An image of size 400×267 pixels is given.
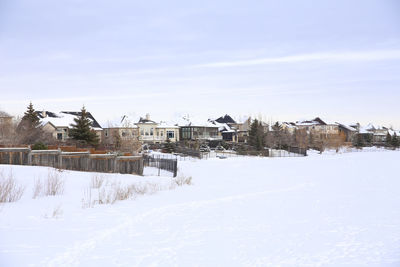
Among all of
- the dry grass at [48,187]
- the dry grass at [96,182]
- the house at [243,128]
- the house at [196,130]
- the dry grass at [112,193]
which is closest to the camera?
the dry grass at [48,187]

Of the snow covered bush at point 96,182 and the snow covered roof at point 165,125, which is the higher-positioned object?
the snow covered roof at point 165,125

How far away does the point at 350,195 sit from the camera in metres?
18.1

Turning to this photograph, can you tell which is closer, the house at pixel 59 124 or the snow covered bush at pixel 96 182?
the snow covered bush at pixel 96 182

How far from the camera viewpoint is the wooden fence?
1884cm

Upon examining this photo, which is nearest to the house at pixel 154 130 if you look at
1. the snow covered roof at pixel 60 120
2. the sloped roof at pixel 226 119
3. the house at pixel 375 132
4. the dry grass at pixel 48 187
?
the snow covered roof at pixel 60 120

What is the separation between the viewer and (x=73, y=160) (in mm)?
20656

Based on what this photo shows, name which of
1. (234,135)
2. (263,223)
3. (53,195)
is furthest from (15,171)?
(234,135)

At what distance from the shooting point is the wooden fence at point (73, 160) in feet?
61.8

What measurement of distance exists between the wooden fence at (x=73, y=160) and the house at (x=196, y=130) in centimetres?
5548

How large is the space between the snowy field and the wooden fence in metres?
1.49

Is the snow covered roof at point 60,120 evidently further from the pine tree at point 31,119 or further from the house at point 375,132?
the house at point 375,132

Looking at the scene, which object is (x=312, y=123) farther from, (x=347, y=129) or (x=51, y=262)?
(x=51, y=262)

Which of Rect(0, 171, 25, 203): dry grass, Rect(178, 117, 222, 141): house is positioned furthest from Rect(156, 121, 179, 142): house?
Rect(0, 171, 25, 203): dry grass

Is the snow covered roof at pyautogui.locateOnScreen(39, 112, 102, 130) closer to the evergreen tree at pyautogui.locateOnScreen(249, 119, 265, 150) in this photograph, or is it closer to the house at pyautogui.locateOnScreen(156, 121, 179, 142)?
the house at pyautogui.locateOnScreen(156, 121, 179, 142)
